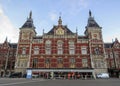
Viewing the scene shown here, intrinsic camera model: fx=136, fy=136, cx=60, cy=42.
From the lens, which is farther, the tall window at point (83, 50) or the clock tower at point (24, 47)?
the tall window at point (83, 50)

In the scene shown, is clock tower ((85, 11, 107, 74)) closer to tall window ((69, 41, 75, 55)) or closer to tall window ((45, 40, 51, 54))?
tall window ((69, 41, 75, 55))

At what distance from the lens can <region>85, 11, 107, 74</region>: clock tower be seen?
3825cm

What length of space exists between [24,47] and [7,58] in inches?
387

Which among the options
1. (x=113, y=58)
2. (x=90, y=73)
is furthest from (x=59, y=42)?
(x=113, y=58)

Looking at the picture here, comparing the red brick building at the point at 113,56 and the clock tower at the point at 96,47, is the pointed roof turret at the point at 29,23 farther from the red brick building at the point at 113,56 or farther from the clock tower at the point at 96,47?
the red brick building at the point at 113,56

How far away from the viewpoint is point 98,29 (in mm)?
42812

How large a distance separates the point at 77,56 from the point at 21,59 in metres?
16.5

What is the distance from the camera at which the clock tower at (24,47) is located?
1540 inches

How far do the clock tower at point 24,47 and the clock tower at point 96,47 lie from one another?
1838cm

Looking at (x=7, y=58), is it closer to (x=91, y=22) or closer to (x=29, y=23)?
(x=29, y=23)

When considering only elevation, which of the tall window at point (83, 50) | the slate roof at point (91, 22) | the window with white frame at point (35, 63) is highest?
the slate roof at point (91, 22)

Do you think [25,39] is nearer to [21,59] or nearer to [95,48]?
[21,59]

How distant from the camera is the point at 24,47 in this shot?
136 feet

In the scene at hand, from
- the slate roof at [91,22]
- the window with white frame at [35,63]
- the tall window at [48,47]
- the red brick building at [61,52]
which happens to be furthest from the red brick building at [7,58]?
the slate roof at [91,22]
